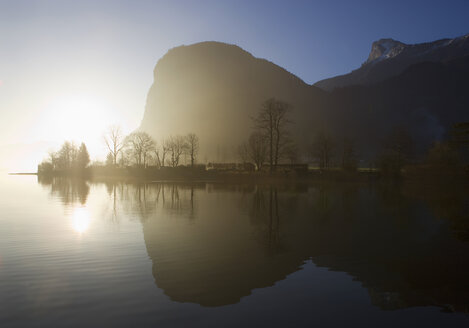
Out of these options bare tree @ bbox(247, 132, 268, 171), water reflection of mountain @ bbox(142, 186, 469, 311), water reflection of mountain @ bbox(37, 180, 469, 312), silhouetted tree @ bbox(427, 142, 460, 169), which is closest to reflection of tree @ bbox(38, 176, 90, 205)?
water reflection of mountain @ bbox(37, 180, 469, 312)

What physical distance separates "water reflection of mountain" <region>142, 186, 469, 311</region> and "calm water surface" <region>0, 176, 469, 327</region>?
4 cm

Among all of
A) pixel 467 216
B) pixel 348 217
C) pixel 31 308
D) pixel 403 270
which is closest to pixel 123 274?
pixel 31 308

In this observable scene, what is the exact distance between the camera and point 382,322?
6.37 metres

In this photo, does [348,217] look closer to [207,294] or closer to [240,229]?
[240,229]

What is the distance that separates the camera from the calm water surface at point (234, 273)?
6543mm

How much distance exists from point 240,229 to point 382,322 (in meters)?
9.36

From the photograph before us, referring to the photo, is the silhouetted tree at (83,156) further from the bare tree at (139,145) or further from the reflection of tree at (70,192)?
the reflection of tree at (70,192)

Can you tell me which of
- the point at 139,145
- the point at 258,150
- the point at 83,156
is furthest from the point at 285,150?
the point at 83,156

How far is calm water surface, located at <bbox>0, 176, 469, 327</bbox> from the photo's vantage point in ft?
21.5

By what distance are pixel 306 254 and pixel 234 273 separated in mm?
3303

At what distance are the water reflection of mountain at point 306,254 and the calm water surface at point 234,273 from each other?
4cm

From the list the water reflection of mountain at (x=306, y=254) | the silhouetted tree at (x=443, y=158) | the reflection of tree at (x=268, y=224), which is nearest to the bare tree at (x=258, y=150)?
the silhouetted tree at (x=443, y=158)

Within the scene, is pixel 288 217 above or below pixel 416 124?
below

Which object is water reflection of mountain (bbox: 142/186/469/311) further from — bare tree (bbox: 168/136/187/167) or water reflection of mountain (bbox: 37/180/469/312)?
bare tree (bbox: 168/136/187/167)
